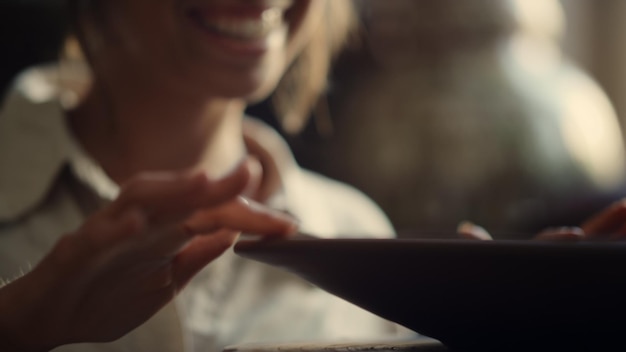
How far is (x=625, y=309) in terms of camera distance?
0.33m

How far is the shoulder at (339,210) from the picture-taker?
3.71ft

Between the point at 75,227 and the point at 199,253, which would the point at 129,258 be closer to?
the point at 199,253

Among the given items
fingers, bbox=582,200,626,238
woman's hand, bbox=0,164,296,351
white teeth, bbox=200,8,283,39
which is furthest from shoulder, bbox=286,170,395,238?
woman's hand, bbox=0,164,296,351

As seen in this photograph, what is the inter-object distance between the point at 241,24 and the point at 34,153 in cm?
28

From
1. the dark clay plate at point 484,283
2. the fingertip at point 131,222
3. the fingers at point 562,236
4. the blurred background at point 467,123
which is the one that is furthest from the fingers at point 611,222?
the blurred background at point 467,123

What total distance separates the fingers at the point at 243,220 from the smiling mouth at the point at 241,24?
0.54 m

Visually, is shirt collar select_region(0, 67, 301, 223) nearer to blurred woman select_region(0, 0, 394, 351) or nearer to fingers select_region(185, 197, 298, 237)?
blurred woman select_region(0, 0, 394, 351)

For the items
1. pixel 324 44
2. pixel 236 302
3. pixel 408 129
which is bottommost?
pixel 408 129

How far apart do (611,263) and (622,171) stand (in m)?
2.13

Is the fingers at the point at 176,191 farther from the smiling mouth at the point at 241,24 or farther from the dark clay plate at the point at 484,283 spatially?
the smiling mouth at the point at 241,24

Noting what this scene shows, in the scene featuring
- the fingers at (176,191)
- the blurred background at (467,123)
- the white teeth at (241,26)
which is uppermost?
the fingers at (176,191)

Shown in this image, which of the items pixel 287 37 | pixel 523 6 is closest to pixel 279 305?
pixel 287 37

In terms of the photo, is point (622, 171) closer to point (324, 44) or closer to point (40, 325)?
point (324, 44)

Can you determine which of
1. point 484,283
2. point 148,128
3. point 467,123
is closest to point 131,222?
point 484,283
